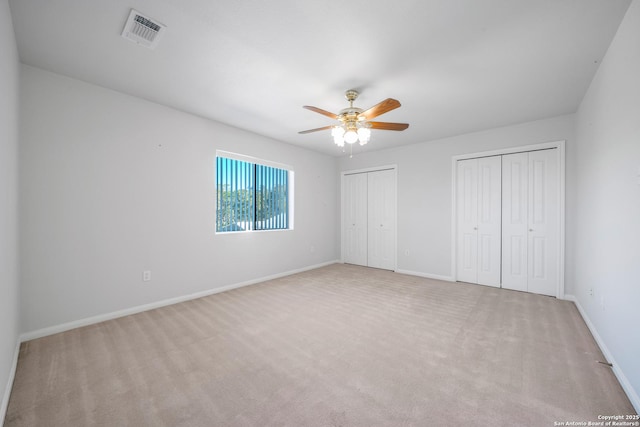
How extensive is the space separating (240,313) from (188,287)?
101cm

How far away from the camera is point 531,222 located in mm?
3908

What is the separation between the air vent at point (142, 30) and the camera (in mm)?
1835

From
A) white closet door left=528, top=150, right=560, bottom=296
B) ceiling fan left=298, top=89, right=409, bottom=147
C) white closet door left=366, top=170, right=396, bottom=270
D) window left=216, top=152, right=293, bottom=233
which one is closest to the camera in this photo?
ceiling fan left=298, top=89, right=409, bottom=147

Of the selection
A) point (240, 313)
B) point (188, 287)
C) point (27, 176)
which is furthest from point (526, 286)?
point (27, 176)

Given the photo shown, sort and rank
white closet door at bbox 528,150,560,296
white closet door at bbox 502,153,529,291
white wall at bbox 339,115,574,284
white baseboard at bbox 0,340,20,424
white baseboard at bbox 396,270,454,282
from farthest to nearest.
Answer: white baseboard at bbox 396,270,454,282 < white wall at bbox 339,115,574,284 < white closet door at bbox 502,153,529,291 < white closet door at bbox 528,150,560,296 < white baseboard at bbox 0,340,20,424

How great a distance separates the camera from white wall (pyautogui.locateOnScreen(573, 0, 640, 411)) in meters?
1.68

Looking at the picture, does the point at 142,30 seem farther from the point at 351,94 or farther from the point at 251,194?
the point at 251,194

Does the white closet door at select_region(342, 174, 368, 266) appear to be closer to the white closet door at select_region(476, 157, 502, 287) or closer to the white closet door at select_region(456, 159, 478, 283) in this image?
the white closet door at select_region(456, 159, 478, 283)

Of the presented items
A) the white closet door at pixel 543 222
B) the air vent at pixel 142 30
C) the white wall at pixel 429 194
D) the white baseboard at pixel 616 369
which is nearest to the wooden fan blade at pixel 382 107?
the air vent at pixel 142 30

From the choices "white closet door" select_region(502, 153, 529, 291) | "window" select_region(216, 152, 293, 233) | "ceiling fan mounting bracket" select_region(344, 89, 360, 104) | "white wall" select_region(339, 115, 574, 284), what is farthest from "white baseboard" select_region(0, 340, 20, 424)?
"white closet door" select_region(502, 153, 529, 291)

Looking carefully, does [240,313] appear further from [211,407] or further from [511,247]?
[511,247]

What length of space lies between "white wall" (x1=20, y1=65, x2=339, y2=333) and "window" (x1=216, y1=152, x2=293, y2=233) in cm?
19

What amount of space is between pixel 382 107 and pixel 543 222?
3.30 metres

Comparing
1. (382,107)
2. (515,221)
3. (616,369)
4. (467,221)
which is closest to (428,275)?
(467,221)
